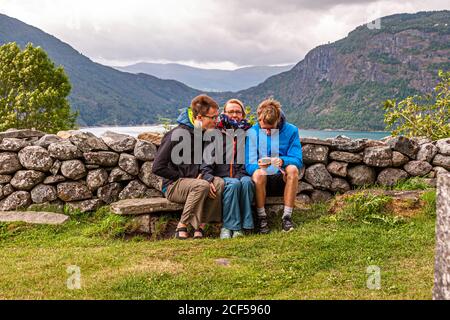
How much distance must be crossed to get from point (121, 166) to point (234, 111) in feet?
7.95

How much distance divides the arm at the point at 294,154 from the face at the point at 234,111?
37.5 inches

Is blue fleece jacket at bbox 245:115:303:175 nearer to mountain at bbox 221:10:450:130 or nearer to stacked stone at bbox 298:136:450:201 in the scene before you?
stacked stone at bbox 298:136:450:201

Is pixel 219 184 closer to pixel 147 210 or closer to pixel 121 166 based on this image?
pixel 147 210

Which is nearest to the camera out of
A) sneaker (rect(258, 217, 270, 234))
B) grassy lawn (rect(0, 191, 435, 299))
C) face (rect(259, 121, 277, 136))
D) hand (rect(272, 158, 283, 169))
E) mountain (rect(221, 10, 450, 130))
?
grassy lawn (rect(0, 191, 435, 299))

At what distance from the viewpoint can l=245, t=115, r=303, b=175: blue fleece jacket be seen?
7.66 m

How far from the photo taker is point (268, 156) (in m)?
7.78

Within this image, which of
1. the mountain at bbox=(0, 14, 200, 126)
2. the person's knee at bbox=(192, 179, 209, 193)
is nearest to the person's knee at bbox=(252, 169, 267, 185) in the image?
the person's knee at bbox=(192, 179, 209, 193)

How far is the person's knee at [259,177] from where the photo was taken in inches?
290

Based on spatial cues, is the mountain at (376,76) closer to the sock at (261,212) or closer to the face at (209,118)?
the face at (209,118)

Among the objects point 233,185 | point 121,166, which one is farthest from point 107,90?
point 233,185

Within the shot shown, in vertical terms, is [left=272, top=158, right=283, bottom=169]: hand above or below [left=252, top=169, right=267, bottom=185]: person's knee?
above

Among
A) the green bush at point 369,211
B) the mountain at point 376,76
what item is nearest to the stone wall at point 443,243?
the green bush at point 369,211
